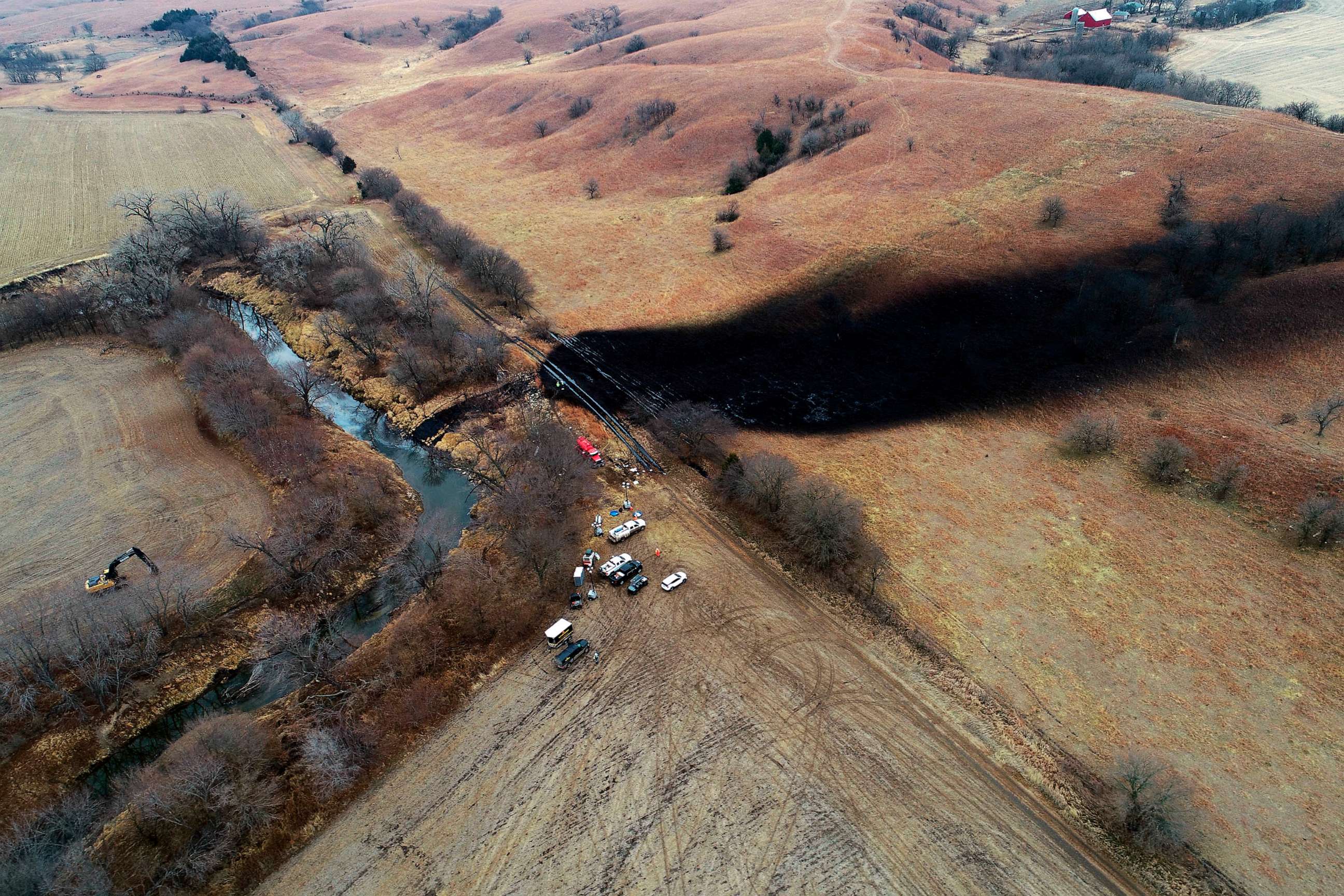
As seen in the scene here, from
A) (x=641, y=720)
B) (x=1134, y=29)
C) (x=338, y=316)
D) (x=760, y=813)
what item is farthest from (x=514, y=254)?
(x=1134, y=29)

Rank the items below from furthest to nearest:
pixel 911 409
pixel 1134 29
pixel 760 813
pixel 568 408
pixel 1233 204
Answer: pixel 1134 29, pixel 1233 204, pixel 568 408, pixel 911 409, pixel 760 813

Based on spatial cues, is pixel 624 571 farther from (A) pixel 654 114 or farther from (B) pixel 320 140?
(B) pixel 320 140

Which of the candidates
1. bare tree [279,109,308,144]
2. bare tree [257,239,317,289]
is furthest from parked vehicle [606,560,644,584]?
bare tree [279,109,308,144]

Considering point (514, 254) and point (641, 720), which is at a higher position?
point (514, 254)

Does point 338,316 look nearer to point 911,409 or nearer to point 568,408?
point 568,408

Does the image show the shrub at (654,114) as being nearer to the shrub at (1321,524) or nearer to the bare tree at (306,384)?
the bare tree at (306,384)

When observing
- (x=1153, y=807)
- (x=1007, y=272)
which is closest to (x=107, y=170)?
(x=1007, y=272)

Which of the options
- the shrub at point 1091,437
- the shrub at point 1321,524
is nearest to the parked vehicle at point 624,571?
the shrub at point 1091,437
